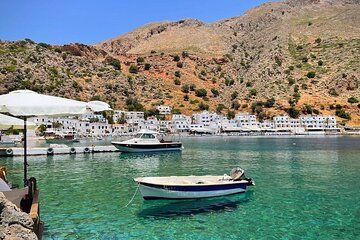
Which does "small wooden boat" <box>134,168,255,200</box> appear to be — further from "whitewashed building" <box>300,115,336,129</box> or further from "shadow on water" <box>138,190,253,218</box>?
"whitewashed building" <box>300,115,336,129</box>

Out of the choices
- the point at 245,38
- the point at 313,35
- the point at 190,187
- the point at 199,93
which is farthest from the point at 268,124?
the point at 190,187

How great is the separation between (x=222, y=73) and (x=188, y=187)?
149m

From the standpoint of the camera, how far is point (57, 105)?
34.1 ft

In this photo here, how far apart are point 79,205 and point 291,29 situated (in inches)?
7152

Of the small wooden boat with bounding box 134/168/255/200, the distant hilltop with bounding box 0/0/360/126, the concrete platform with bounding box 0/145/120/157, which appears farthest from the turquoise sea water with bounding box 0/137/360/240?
the distant hilltop with bounding box 0/0/360/126

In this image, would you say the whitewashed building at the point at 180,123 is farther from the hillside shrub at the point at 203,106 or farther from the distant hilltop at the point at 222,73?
the hillside shrub at the point at 203,106

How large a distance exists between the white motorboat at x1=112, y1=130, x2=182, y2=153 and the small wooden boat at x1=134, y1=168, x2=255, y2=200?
30744 mm

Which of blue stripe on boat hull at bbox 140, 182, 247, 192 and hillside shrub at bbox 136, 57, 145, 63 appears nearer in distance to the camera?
blue stripe on boat hull at bbox 140, 182, 247, 192

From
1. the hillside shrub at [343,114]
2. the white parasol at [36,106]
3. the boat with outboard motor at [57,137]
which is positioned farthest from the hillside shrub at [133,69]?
the white parasol at [36,106]

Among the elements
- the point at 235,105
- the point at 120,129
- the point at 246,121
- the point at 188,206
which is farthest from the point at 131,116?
the point at 188,206

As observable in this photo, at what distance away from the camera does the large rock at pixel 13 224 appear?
243 inches

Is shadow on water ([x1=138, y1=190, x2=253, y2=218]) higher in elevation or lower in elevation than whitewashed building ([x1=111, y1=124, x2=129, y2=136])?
lower

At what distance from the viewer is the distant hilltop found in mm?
123375

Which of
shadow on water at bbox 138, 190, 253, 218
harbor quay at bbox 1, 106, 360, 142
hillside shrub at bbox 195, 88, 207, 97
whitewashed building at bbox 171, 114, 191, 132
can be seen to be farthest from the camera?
hillside shrub at bbox 195, 88, 207, 97
